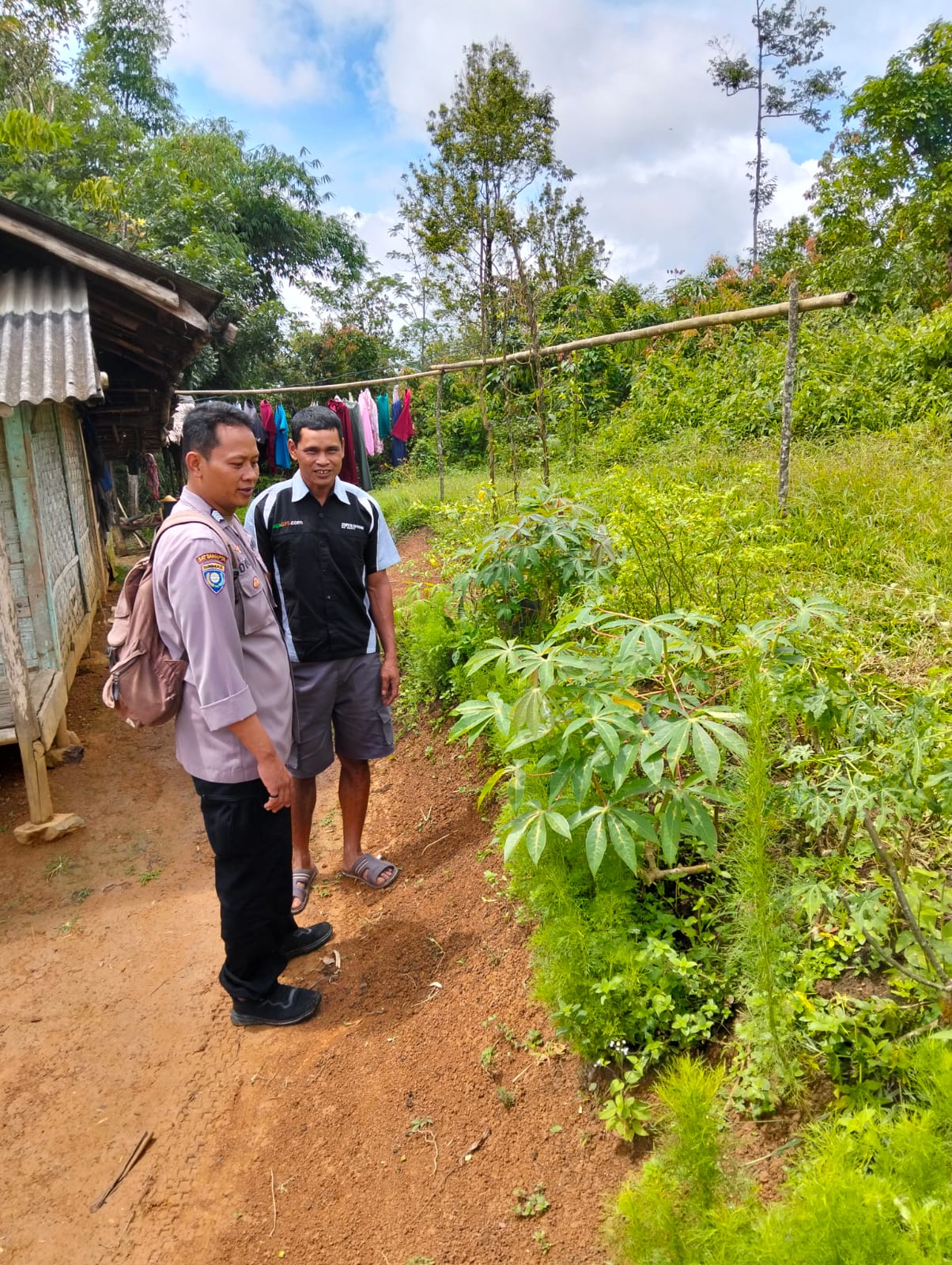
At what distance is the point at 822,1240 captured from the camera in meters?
1.17

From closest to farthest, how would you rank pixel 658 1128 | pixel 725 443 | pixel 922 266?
pixel 658 1128, pixel 725 443, pixel 922 266

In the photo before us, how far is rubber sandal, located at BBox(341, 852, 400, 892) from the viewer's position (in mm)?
3408

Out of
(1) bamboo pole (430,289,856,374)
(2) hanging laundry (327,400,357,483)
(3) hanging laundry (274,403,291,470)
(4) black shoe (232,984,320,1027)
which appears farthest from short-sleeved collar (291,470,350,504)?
(3) hanging laundry (274,403,291,470)

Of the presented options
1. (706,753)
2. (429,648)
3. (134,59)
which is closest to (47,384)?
(429,648)

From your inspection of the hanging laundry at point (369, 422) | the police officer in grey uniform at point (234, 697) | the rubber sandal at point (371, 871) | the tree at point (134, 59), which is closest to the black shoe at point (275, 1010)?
the police officer in grey uniform at point (234, 697)

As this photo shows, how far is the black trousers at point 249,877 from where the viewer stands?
2.38 m

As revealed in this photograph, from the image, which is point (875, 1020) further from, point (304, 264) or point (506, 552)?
point (304, 264)

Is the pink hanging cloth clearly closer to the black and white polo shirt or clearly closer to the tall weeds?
the black and white polo shirt

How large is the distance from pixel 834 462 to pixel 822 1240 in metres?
4.70

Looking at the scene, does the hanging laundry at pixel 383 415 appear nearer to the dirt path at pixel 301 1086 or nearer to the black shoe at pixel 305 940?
the dirt path at pixel 301 1086

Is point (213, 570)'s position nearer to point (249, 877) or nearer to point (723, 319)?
point (249, 877)

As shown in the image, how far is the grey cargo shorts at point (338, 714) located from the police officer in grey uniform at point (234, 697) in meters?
0.61

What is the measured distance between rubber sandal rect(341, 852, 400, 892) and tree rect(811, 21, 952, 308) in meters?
10.7

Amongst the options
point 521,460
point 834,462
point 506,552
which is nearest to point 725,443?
point 834,462
